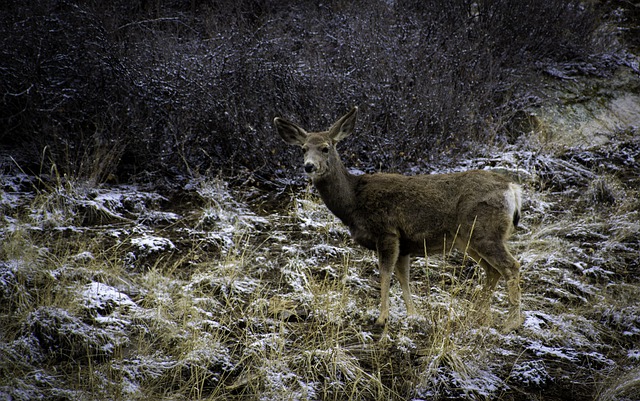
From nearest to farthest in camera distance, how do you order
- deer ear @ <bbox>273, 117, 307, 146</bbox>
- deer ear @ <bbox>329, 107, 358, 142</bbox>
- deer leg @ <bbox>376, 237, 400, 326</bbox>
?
deer leg @ <bbox>376, 237, 400, 326</bbox>
deer ear @ <bbox>329, 107, 358, 142</bbox>
deer ear @ <bbox>273, 117, 307, 146</bbox>

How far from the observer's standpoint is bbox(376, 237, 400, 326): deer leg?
510 cm

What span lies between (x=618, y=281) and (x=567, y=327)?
3.86 ft

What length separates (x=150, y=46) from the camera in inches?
317

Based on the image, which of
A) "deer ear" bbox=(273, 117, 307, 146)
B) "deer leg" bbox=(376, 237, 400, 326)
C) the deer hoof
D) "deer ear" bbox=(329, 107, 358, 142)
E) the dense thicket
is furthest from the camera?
the dense thicket

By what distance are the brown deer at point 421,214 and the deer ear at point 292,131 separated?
0.20 metres

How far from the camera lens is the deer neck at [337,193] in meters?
5.45

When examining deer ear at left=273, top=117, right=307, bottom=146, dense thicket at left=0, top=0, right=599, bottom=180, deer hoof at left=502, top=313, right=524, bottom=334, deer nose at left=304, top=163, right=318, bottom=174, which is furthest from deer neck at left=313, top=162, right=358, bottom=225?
dense thicket at left=0, top=0, right=599, bottom=180

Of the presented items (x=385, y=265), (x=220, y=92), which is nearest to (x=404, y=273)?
(x=385, y=265)

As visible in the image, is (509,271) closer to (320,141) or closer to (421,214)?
(421,214)

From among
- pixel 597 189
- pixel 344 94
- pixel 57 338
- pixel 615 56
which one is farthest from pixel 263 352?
pixel 615 56

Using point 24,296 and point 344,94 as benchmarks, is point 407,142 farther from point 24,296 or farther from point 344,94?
point 24,296

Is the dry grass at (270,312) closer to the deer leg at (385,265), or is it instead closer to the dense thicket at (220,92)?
the deer leg at (385,265)

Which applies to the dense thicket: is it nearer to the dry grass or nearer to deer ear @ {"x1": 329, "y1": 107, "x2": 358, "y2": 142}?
the dry grass

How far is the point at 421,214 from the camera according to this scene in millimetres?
5242
